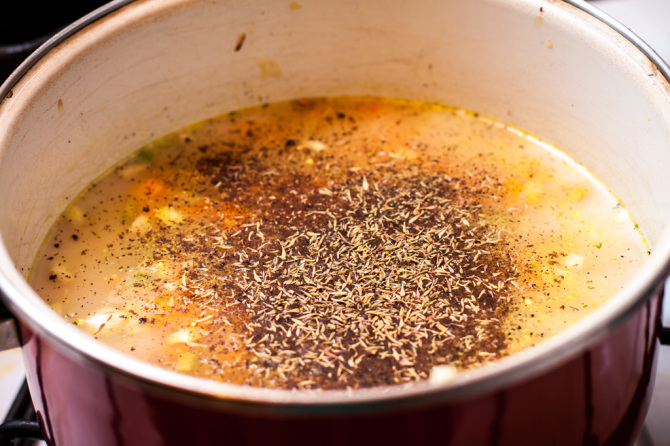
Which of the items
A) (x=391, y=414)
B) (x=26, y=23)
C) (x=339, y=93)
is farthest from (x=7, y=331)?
(x=339, y=93)

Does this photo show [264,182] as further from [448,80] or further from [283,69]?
[448,80]

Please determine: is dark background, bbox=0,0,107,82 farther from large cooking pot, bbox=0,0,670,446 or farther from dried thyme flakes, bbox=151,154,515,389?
dried thyme flakes, bbox=151,154,515,389

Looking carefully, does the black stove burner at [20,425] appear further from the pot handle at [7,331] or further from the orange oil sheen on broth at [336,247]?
the pot handle at [7,331]

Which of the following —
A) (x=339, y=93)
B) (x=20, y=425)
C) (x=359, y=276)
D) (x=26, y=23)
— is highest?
(x=26, y=23)

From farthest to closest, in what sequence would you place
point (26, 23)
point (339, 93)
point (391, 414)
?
point (339, 93), point (26, 23), point (391, 414)

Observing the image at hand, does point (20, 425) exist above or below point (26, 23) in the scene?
below

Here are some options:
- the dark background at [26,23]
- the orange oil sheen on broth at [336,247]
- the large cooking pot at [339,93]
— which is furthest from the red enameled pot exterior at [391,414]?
the dark background at [26,23]

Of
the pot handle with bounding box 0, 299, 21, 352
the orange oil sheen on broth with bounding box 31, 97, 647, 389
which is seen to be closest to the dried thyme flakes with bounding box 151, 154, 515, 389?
the orange oil sheen on broth with bounding box 31, 97, 647, 389

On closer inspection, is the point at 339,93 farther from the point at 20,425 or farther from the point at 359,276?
the point at 20,425
